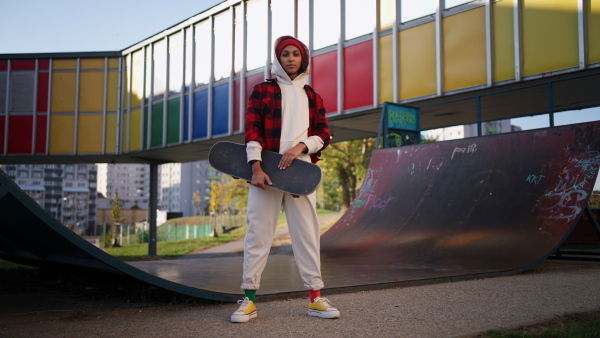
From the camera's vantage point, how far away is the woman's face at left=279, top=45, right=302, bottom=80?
371 cm

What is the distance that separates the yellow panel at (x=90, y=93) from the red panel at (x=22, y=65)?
97.2 inches

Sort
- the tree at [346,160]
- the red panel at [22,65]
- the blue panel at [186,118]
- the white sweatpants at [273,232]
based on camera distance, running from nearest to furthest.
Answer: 1. the white sweatpants at [273,232]
2. the blue panel at [186,118]
3. the red panel at [22,65]
4. the tree at [346,160]

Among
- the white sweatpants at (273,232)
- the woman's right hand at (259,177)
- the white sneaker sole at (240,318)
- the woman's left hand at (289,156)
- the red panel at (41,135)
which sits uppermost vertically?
the red panel at (41,135)

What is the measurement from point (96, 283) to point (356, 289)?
2662 millimetres

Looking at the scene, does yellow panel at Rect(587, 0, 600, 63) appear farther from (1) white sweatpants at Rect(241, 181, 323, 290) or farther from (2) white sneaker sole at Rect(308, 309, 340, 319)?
(2) white sneaker sole at Rect(308, 309, 340, 319)

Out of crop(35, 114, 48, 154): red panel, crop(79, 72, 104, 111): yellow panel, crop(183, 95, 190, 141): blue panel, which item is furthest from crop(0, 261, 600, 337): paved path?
crop(35, 114, 48, 154): red panel

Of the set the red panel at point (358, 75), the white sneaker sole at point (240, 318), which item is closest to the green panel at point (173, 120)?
the red panel at point (358, 75)

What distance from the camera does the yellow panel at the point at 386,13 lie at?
49.0 ft

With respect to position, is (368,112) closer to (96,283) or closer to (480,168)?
(480,168)

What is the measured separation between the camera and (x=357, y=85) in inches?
624

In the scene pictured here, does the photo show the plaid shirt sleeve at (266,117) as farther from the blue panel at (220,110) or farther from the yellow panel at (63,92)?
the yellow panel at (63,92)

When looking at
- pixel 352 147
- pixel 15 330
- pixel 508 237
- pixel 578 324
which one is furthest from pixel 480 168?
pixel 352 147

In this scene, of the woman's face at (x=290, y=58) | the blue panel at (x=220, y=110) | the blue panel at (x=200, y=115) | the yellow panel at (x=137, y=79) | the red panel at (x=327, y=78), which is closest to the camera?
the woman's face at (x=290, y=58)

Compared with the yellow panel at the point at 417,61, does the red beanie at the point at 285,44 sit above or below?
below
